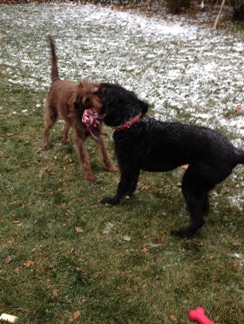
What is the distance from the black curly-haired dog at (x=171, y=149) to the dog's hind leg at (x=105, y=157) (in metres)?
1.05

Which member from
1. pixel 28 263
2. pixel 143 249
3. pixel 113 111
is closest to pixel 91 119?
pixel 113 111

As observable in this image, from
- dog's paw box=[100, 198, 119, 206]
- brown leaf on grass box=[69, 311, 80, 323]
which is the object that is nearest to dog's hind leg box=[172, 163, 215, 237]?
dog's paw box=[100, 198, 119, 206]

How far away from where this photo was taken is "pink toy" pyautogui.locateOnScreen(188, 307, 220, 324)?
2.57m

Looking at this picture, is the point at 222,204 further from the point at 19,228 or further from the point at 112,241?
the point at 19,228

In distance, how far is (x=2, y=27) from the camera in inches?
470

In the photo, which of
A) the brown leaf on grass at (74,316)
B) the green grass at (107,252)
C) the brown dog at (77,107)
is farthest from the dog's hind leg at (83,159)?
the brown leaf on grass at (74,316)

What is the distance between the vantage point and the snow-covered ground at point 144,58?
652cm

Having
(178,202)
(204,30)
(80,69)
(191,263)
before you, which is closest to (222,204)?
(178,202)

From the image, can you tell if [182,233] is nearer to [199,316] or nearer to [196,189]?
[196,189]

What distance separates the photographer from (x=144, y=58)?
9.09m

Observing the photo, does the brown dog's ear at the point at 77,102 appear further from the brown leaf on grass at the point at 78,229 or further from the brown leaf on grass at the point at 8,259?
the brown leaf on grass at the point at 8,259

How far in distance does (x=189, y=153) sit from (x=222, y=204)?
4.15 ft

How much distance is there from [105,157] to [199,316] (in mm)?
2724

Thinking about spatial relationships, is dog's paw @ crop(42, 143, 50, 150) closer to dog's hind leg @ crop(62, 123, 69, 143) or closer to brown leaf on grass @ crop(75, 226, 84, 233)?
dog's hind leg @ crop(62, 123, 69, 143)
